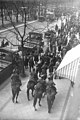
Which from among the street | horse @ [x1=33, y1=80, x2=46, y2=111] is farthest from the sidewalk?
horse @ [x1=33, y1=80, x2=46, y2=111]

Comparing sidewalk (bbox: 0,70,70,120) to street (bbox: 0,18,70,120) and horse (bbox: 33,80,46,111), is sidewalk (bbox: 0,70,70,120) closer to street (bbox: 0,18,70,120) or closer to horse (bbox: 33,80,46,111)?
street (bbox: 0,18,70,120)

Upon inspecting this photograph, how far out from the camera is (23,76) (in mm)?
12977

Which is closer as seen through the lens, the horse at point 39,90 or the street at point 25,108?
the street at point 25,108

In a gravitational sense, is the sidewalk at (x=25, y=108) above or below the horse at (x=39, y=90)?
below

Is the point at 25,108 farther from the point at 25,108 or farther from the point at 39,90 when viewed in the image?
the point at 39,90

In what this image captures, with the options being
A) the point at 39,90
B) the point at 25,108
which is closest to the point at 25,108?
the point at 25,108

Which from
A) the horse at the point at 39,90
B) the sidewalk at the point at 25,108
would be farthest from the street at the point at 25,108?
the horse at the point at 39,90

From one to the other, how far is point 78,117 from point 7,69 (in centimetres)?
681

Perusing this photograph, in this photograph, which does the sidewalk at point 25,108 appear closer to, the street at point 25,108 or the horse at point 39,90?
the street at point 25,108

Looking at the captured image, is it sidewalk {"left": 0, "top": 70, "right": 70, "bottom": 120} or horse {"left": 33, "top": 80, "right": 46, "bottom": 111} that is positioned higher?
horse {"left": 33, "top": 80, "right": 46, "bottom": 111}

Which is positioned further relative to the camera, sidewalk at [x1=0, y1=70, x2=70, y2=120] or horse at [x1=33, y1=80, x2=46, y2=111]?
horse at [x1=33, y1=80, x2=46, y2=111]

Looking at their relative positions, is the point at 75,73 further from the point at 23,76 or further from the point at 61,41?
the point at 61,41

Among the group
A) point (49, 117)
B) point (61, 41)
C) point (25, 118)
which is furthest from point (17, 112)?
point (61, 41)

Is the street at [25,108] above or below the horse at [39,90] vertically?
below
